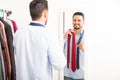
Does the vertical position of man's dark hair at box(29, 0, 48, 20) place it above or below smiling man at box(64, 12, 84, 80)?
above

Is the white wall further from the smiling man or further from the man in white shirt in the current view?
the man in white shirt

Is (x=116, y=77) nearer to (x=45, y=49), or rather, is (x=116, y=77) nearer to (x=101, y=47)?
(x=101, y=47)

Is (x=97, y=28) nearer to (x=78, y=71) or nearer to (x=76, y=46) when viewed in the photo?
(x=76, y=46)

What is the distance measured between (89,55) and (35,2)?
1.10 metres

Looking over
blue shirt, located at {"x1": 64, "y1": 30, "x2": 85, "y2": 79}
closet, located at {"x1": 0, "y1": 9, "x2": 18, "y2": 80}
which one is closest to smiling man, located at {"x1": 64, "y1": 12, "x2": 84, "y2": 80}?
blue shirt, located at {"x1": 64, "y1": 30, "x2": 85, "y2": 79}

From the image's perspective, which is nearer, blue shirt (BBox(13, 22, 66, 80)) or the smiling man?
blue shirt (BBox(13, 22, 66, 80))

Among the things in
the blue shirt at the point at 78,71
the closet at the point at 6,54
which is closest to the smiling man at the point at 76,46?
the blue shirt at the point at 78,71

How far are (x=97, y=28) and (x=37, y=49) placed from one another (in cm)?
108

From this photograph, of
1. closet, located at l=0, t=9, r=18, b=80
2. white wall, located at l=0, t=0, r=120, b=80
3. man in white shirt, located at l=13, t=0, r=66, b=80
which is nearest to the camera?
man in white shirt, located at l=13, t=0, r=66, b=80

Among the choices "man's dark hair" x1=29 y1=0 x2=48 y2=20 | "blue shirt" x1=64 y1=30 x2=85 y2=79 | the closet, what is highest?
"man's dark hair" x1=29 y1=0 x2=48 y2=20

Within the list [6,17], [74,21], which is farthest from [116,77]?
[6,17]

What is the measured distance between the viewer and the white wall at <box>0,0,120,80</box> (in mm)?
2412

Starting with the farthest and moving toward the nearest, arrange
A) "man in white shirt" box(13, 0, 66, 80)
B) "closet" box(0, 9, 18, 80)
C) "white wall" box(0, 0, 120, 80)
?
"white wall" box(0, 0, 120, 80), "closet" box(0, 9, 18, 80), "man in white shirt" box(13, 0, 66, 80)

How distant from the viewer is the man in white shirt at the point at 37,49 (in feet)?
5.27
